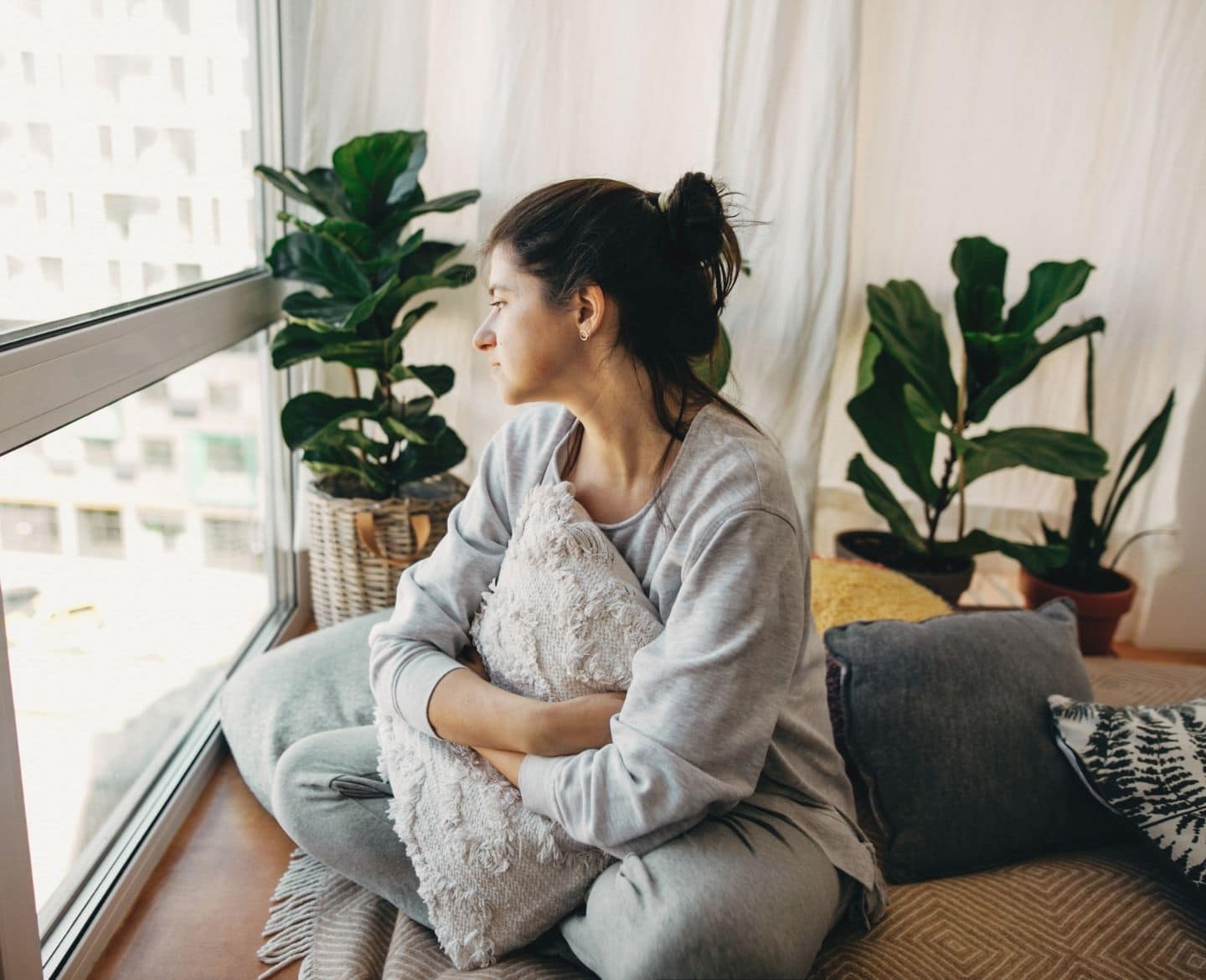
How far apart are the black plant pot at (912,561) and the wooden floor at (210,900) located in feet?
4.96

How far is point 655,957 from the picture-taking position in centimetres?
108

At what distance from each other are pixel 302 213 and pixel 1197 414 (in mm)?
2177

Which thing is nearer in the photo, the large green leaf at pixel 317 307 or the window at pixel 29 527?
the window at pixel 29 527

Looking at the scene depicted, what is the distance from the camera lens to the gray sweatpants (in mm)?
1086

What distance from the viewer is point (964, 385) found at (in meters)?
2.37

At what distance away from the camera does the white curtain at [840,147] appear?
2.26 meters

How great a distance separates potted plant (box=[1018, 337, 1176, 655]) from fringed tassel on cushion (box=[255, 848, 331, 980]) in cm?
169

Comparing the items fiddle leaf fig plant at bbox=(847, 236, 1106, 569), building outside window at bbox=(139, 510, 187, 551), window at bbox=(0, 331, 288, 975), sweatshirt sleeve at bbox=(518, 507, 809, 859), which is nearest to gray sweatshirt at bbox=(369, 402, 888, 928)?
sweatshirt sleeve at bbox=(518, 507, 809, 859)

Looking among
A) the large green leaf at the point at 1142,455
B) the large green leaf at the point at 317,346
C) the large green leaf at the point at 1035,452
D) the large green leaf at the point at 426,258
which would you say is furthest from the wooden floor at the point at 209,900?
the large green leaf at the point at 1142,455

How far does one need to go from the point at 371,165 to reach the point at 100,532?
89cm

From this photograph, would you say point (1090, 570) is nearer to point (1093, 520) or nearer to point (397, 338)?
point (1093, 520)

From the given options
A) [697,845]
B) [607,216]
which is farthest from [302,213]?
[697,845]

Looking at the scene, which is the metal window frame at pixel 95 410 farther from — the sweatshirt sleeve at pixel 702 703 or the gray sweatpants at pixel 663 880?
the sweatshirt sleeve at pixel 702 703

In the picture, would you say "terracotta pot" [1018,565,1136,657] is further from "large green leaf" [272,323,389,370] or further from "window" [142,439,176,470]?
"window" [142,439,176,470]
